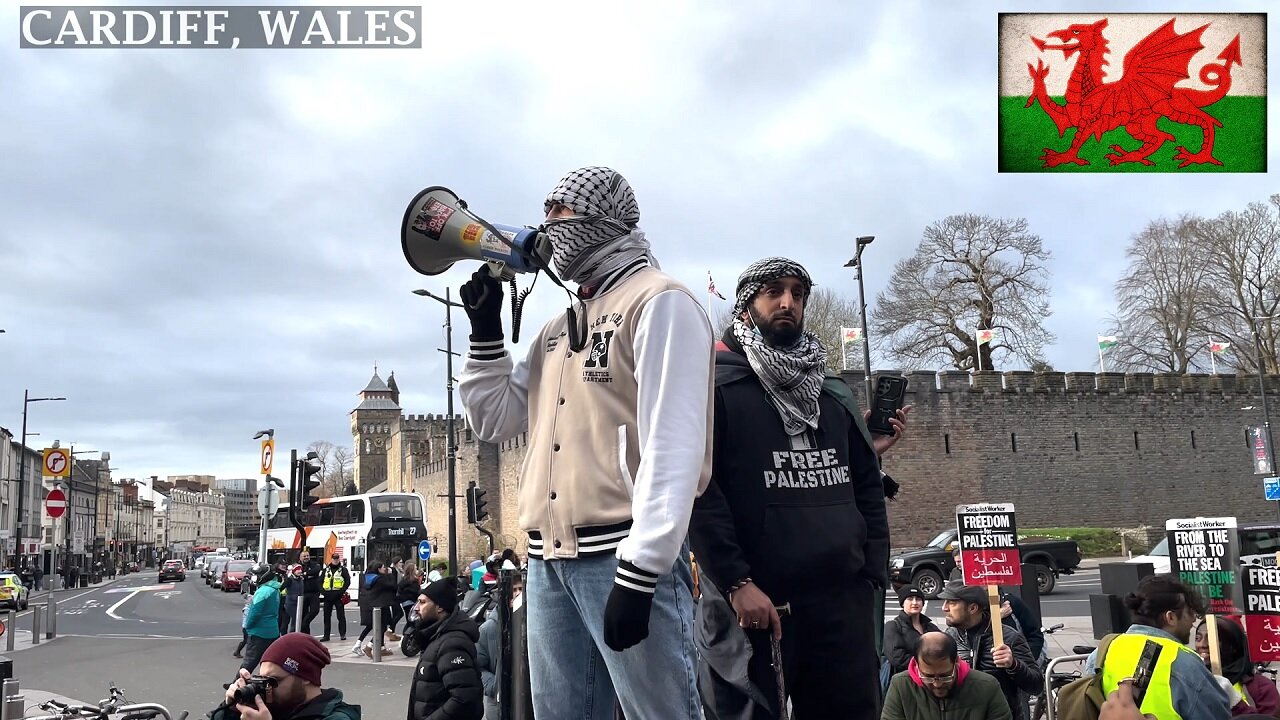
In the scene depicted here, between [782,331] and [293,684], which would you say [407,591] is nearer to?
[293,684]

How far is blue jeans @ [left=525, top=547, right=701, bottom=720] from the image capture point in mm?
2240

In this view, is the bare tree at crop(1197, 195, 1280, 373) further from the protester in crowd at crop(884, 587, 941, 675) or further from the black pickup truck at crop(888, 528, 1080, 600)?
the protester in crowd at crop(884, 587, 941, 675)

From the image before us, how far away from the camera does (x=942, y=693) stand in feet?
17.3

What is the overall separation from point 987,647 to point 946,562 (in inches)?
607

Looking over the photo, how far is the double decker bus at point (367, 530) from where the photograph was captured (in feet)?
112

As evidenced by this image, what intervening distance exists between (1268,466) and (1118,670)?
33.4 meters

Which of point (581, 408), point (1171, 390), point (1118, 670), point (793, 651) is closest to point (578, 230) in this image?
point (581, 408)

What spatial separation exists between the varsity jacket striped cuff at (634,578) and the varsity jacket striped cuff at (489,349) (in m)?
0.80

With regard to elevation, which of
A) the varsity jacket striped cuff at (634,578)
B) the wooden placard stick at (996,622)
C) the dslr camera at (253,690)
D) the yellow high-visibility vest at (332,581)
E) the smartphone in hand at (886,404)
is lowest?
the yellow high-visibility vest at (332,581)

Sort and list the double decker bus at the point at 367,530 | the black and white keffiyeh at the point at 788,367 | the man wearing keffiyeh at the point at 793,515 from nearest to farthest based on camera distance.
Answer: the man wearing keffiyeh at the point at 793,515 < the black and white keffiyeh at the point at 788,367 < the double decker bus at the point at 367,530

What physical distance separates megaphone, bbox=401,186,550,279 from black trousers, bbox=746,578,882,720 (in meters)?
1.13

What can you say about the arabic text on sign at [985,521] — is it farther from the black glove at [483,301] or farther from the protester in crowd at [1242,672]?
the black glove at [483,301]

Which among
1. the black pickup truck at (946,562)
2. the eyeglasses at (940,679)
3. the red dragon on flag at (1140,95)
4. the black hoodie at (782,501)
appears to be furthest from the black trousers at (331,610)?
the black hoodie at (782,501)

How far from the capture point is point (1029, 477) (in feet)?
129
